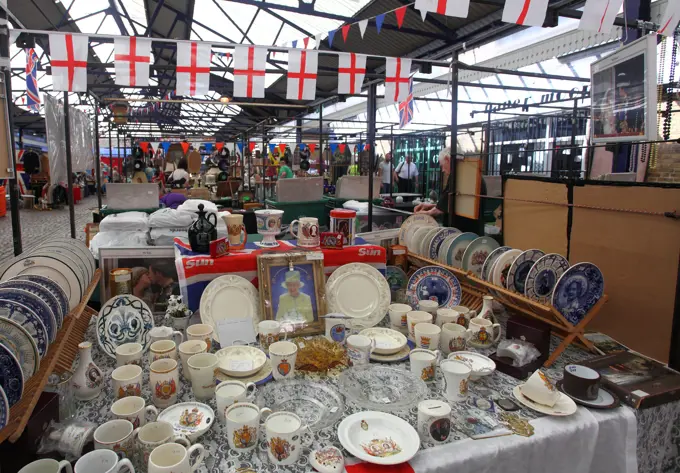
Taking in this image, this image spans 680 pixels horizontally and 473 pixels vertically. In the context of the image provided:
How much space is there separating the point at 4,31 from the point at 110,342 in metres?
1.69

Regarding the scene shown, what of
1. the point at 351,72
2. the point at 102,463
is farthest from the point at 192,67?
the point at 102,463

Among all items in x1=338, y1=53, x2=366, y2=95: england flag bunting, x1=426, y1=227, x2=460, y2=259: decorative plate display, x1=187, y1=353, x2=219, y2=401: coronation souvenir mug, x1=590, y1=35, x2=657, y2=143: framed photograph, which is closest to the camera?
x1=187, y1=353, x2=219, y2=401: coronation souvenir mug

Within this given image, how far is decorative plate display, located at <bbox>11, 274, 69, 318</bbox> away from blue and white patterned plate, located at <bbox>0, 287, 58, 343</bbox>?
4.7 inches

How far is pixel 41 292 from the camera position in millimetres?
1604

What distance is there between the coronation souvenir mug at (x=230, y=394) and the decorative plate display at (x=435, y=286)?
113cm

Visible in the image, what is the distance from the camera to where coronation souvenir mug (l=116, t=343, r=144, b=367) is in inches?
62.3

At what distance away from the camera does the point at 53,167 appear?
11.5ft

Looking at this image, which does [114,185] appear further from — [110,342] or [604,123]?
[604,123]

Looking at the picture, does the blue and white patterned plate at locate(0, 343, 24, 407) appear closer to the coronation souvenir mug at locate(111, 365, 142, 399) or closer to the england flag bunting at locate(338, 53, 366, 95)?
the coronation souvenir mug at locate(111, 365, 142, 399)

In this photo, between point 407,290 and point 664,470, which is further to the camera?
point 407,290

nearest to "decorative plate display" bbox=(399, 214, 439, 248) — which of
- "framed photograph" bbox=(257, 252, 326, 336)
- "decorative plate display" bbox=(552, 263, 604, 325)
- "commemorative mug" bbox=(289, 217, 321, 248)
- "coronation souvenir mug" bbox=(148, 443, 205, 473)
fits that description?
"commemorative mug" bbox=(289, 217, 321, 248)

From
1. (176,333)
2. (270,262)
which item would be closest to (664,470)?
(270,262)

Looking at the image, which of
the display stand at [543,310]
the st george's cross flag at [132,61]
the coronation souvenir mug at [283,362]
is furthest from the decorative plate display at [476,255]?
the st george's cross flag at [132,61]

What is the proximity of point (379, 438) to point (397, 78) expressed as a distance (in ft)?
10.8
